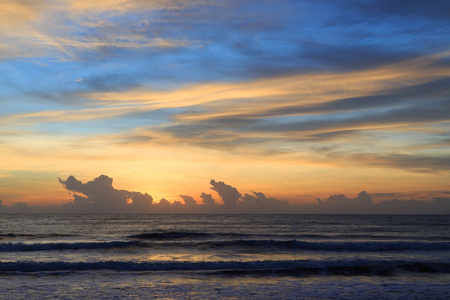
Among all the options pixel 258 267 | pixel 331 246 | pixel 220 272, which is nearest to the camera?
pixel 220 272

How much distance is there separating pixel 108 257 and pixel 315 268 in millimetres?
17213

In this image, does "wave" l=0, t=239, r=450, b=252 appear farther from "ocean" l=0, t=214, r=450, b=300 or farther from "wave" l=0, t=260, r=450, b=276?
"wave" l=0, t=260, r=450, b=276

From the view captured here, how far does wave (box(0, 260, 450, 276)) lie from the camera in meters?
24.4

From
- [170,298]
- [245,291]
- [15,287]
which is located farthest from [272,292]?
[15,287]

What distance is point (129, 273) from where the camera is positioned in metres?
23.7

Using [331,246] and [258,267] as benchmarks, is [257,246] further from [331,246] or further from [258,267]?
[258,267]

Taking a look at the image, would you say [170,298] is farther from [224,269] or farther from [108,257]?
[108,257]

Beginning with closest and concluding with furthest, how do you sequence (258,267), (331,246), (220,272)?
(220,272)
(258,267)
(331,246)

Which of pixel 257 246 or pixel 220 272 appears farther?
pixel 257 246

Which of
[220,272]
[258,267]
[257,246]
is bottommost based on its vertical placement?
[257,246]

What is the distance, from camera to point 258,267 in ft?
87.0

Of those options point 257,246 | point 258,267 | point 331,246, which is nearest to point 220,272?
point 258,267

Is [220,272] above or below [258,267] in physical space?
above

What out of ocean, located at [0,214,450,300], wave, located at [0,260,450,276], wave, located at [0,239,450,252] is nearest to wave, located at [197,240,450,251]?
wave, located at [0,239,450,252]
